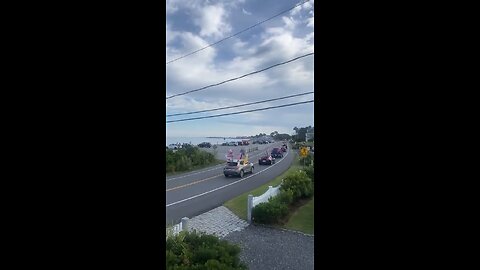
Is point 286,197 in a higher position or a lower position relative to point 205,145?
lower

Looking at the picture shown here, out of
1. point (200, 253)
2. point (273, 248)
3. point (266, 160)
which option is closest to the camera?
point (200, 253)

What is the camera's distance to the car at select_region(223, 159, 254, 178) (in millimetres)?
2211

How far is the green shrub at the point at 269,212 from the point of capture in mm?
2393

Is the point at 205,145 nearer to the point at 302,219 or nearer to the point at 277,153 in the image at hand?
the point at 277,153

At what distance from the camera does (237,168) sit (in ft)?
7.33

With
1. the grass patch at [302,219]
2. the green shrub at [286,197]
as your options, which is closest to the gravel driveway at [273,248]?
the grass patch at [302,219]

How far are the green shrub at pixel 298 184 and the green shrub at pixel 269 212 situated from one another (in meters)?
0.15

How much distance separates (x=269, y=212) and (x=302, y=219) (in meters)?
0.30

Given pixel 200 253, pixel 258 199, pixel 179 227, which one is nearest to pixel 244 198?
pixel 258 199

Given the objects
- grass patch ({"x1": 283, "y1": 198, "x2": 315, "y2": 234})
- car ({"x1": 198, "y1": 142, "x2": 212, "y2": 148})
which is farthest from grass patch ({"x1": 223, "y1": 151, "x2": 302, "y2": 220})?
car ({"x1": 198, "y1": 142, "x2": 212, "y2": 148})

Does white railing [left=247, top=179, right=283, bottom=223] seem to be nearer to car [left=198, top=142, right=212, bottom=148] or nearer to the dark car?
the dark car
